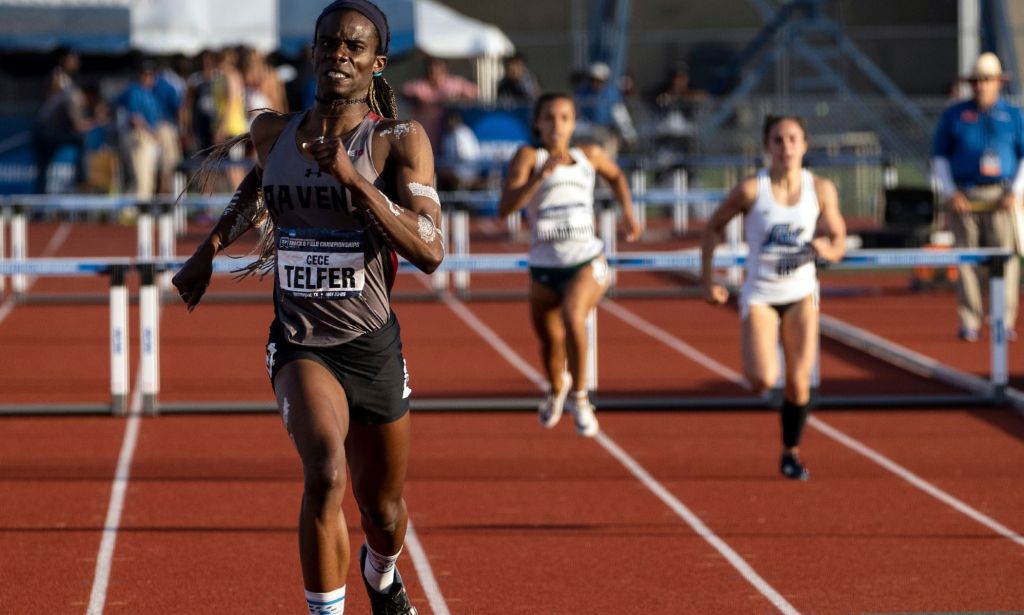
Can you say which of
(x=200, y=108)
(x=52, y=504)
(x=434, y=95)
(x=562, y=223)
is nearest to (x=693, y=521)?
(x=562, y=223)

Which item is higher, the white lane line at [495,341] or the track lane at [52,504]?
the white lane line at [495,341]

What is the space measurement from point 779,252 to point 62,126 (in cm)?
1957

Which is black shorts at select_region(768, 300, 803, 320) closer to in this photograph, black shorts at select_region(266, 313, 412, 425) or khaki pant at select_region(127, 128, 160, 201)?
black shorts at select_region(266, 313, 412, 425)

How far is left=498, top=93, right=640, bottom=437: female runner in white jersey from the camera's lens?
9.62m

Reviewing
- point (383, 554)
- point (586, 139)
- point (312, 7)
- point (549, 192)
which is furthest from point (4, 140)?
point (383, 554)

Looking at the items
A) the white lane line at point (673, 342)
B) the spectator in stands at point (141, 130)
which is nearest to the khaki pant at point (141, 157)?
the spectator in stands at point (141, 130)

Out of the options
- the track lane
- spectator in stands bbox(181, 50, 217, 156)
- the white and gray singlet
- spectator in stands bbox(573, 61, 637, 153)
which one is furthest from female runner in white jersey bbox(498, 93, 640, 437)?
spectator in stands bbox(573, 61, 637, 153)

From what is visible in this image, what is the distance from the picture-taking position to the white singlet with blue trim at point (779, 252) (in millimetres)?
8656

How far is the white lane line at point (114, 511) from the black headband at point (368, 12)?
95.6 inches

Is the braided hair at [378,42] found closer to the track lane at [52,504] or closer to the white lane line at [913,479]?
the track lane at [52,504]

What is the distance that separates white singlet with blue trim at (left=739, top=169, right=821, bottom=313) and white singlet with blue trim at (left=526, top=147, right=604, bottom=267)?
123cm

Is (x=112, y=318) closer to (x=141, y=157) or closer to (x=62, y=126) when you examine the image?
(x=141, y=157)

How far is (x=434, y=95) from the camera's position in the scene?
25.4 m

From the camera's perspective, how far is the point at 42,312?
54.8 ft
